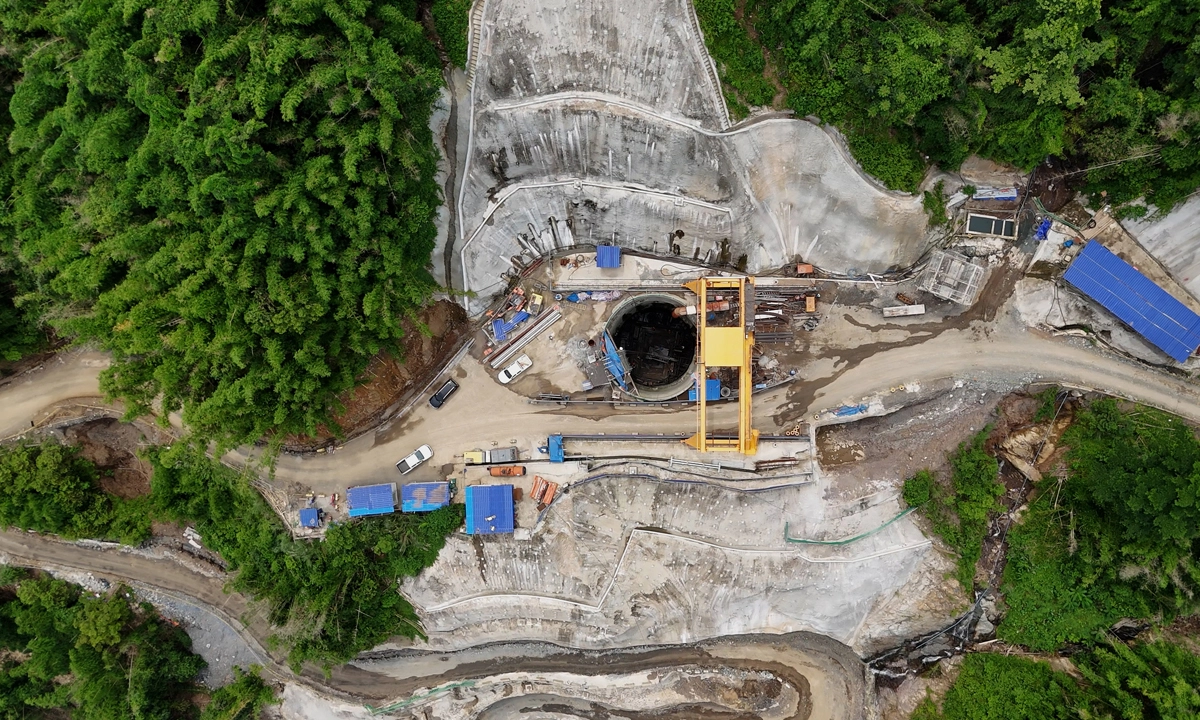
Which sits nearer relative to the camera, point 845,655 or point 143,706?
point 143,706

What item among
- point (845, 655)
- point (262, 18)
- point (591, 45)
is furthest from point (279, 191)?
point (845, 655)

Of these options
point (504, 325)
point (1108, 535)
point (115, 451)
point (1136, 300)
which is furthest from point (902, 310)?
point (115, 451)

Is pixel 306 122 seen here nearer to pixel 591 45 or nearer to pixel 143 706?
pixel 591 45

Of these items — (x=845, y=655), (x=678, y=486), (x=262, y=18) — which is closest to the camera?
(x=262, y=18)

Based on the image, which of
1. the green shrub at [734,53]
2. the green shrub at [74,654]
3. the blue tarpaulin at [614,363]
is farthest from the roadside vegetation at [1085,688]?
the green shrub at [74,654]

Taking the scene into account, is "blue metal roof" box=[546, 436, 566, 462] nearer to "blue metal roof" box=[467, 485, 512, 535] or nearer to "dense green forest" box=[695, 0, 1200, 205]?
"blue metal roof" box=[467, 485, 512, 535]

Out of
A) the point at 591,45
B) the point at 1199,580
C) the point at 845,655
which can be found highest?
the point at 591,45
